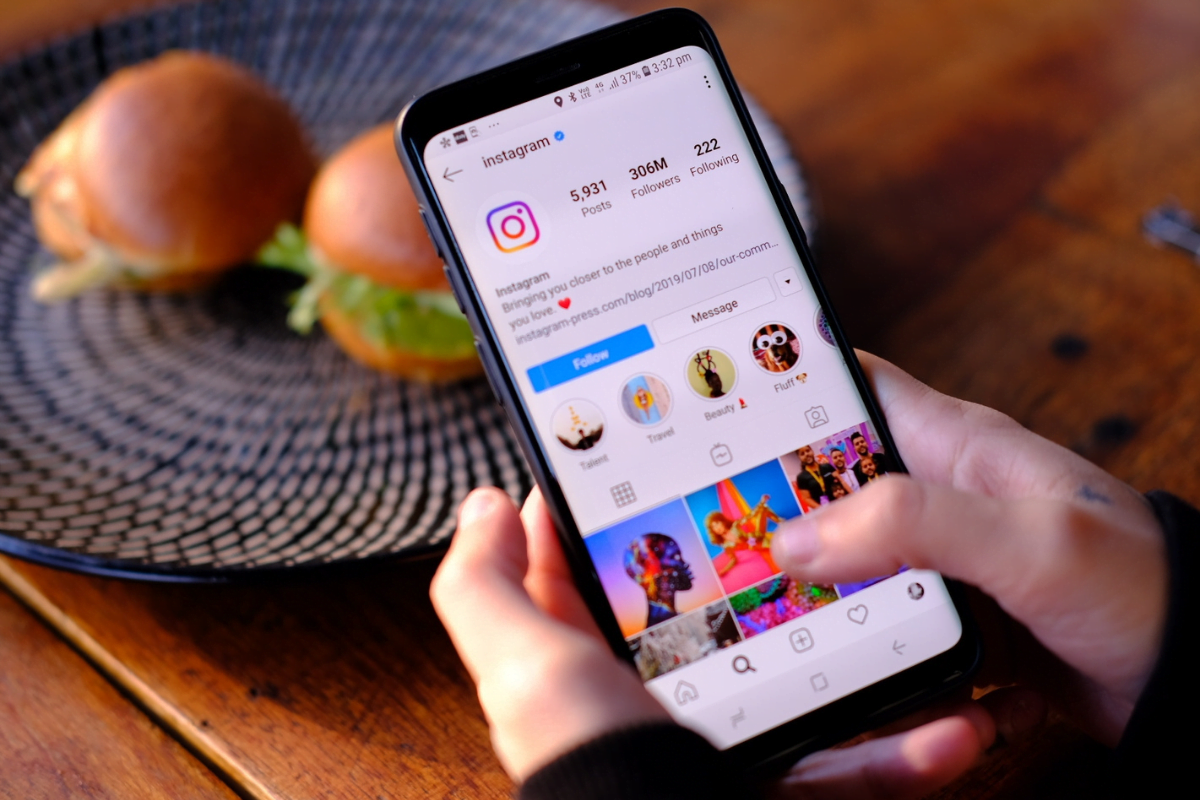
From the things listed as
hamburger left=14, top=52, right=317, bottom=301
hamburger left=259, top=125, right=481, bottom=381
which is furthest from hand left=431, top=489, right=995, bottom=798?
hamburger left=14, top=52, right=317, bottom=301

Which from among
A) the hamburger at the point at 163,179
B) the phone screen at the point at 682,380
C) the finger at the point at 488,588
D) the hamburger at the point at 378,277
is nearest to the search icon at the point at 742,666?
the phone screen at the point at 682,380

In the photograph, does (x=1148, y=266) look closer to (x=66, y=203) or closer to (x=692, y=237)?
(x=692, y=237)

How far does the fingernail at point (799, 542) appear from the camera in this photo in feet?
1.29

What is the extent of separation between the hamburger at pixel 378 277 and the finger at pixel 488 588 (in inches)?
14.2

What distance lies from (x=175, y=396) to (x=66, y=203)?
258 millimetres

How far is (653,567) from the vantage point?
0.43m

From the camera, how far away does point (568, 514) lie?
432 mm

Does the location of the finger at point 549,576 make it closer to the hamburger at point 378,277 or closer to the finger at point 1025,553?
the finger at point 1025,553

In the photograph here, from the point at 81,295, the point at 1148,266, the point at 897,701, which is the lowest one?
the point at 897,701

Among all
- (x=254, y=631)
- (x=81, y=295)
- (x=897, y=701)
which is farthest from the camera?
(x=81, y=295)

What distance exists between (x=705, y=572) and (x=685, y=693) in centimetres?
6

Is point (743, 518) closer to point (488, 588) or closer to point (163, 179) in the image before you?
point (488, 588)

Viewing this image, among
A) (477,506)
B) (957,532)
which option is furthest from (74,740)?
(957,532)

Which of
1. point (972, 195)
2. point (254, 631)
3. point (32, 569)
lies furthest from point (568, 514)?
point (972, 195)
